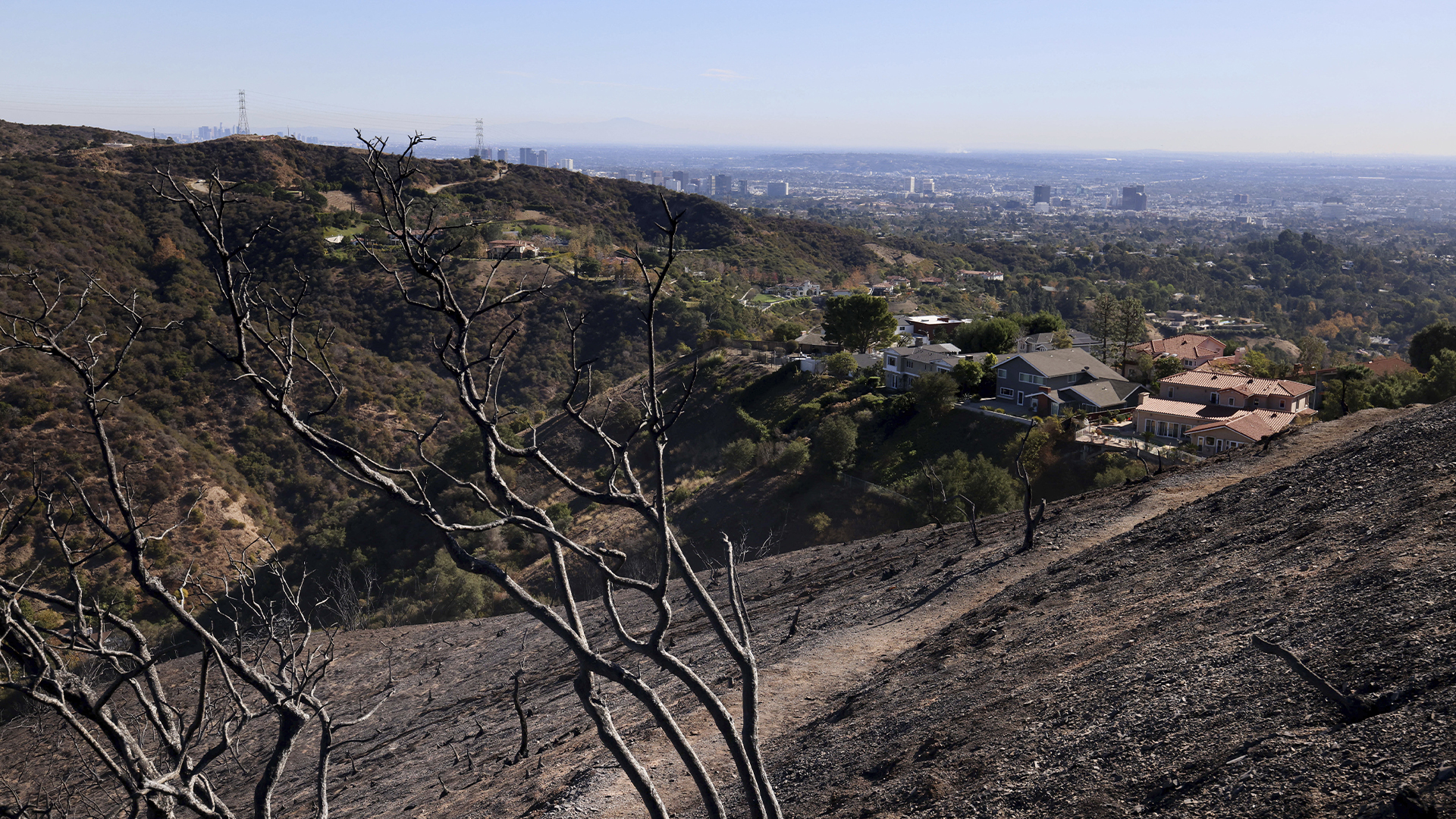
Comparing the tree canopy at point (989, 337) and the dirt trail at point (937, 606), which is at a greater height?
the tree canopy at point (989, 337)

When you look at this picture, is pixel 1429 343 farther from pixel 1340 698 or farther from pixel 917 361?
pixel 1340 698

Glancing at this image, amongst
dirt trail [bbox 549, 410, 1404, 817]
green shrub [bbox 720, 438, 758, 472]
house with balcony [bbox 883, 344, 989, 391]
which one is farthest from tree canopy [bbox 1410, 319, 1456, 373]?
green shrub [bbox 720, 438, 758, 472]

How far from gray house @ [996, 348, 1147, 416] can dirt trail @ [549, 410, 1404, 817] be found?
9.54 m

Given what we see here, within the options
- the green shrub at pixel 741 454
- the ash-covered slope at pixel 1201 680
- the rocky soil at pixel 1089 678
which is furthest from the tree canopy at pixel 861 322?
the ash-covered slope at pixel 1201 680

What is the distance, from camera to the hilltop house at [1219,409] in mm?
22391

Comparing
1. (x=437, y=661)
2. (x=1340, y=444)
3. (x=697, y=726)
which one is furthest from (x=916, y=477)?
(x=697, y=726)

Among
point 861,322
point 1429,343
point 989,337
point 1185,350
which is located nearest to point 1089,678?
point 989,337

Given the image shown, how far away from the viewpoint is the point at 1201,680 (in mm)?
6902

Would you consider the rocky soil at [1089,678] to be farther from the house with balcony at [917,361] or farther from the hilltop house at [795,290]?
the hilltop house at [795,290]

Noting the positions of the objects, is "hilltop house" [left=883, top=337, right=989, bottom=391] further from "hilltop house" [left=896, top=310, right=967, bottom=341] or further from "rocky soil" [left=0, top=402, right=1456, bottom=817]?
"rocky soil" [left=0, top=402, right=1456, bottom=817]

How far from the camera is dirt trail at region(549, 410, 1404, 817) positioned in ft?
30.0

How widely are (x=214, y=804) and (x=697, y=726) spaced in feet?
20.7

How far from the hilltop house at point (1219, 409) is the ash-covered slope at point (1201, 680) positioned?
1052cm

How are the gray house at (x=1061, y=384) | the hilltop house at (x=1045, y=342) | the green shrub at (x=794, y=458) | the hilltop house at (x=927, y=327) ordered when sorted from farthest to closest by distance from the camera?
the hilltop house at (x=927, y=327), the hilltop house at (x=1045, y=342), the green shrub at (x=794, y=458), the gray house at (x=1061, y=384)
